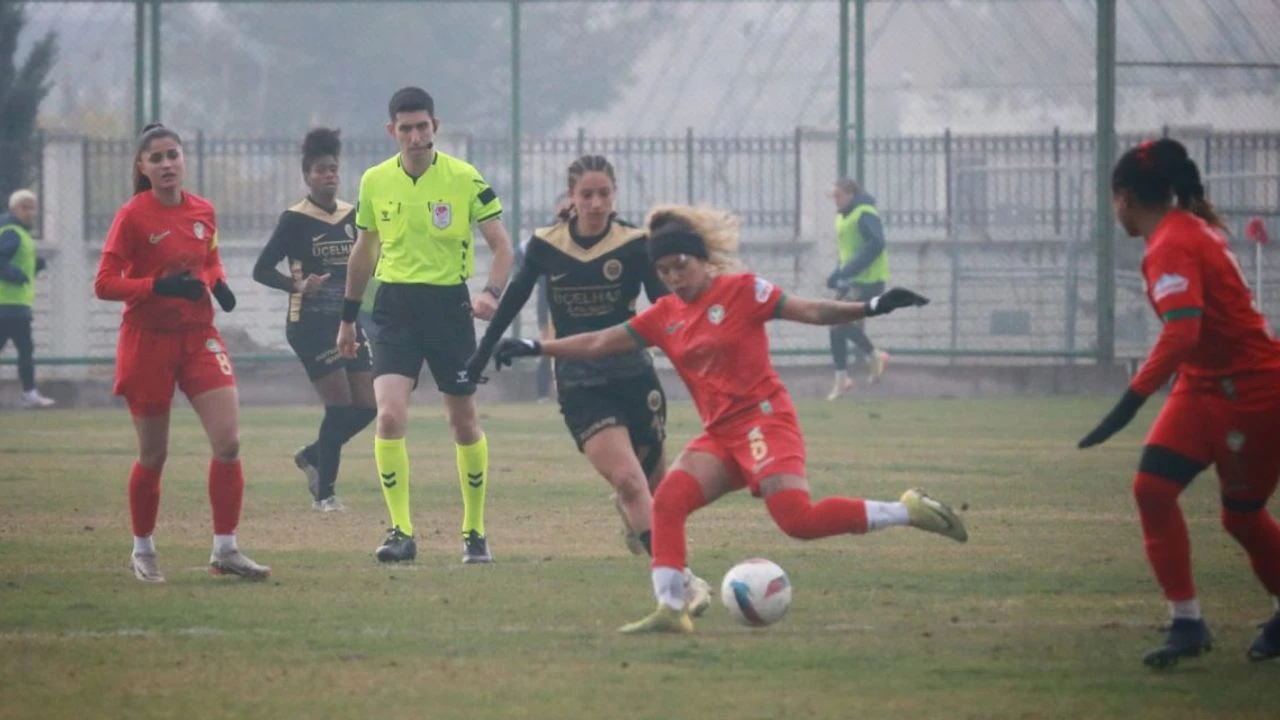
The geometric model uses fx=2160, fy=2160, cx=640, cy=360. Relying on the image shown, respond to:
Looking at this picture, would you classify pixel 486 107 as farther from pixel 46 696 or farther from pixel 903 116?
pixel 46 696

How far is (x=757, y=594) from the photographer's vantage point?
8141 millimetres

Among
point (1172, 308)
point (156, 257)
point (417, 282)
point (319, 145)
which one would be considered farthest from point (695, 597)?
point (319, 145)

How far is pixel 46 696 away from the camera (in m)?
6.94

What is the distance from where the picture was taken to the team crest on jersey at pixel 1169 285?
7191mm

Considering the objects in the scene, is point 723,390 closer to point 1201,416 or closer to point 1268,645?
point 1201,416

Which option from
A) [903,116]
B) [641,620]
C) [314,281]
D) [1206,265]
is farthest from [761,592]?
[903,116]

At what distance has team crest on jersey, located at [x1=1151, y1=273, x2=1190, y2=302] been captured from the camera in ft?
23.6

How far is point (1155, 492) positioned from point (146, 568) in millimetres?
4680

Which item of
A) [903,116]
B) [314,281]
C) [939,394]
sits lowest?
[939,394]

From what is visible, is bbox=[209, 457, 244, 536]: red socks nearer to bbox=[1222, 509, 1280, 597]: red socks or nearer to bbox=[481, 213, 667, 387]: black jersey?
bbox=[481, 213, 667, 387]: black jersey

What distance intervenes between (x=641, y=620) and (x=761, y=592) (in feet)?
1.71

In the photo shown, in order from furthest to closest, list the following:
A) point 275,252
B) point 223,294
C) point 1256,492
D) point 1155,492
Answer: point 275,252 → point 223,294 → point 1256,492 → point 1155,492

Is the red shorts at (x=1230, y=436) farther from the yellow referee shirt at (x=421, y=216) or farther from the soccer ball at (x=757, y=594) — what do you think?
the yellow referee shirt at (x=421, y=216)

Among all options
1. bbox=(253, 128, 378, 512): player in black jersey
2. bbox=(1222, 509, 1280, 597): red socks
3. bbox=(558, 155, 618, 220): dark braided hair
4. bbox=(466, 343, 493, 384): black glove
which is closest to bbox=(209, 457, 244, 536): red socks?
bbox=(466, 343, 493, 384): black glove
